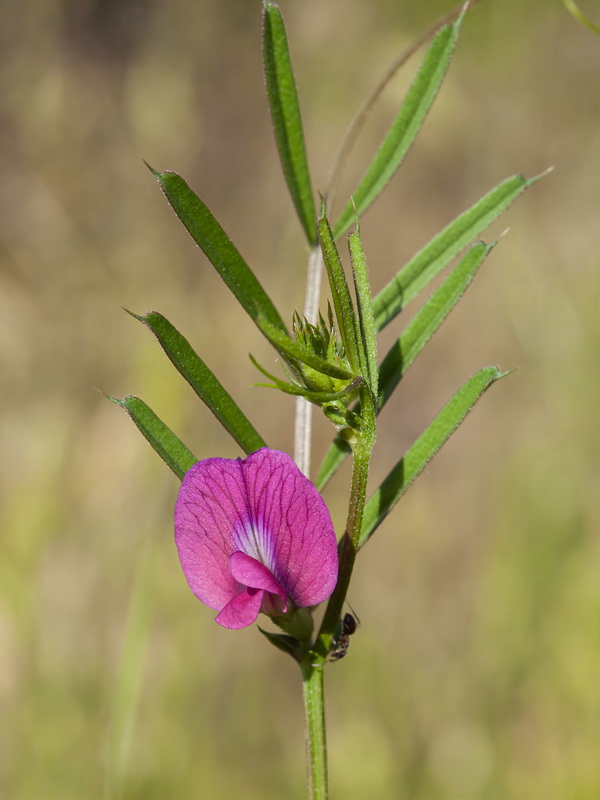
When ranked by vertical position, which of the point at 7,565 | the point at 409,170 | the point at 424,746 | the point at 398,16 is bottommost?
the point at 424,746

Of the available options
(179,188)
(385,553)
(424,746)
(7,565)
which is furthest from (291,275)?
(179,188)

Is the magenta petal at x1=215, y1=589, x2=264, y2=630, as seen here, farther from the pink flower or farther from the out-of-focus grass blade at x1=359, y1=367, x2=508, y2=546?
the out-of-focus grass blade at x1=359, y1=367, x2=508, y2=546

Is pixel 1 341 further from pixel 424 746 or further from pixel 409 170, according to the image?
pixel 424 746

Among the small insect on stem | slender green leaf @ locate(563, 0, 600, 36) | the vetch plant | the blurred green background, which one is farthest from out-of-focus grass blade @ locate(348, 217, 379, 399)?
the blurred green background

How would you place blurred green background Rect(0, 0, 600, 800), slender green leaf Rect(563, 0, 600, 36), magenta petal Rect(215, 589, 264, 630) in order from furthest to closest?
blurred green background Rect(0, 0, 600, 800) < slender green leaf Rect(563, 0, 600, 36) < magenta petal Rect(215, 589, 264, 630)

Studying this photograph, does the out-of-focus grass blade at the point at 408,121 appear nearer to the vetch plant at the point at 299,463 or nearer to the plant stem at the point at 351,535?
the vetch plant at the point at 299,463

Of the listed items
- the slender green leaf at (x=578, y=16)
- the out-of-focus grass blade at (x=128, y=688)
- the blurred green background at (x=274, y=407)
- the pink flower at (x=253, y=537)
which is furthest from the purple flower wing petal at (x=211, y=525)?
the blurred green background at (x=274, y=407)

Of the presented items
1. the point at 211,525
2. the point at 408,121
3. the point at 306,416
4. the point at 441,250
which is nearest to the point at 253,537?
the point at 211,525
